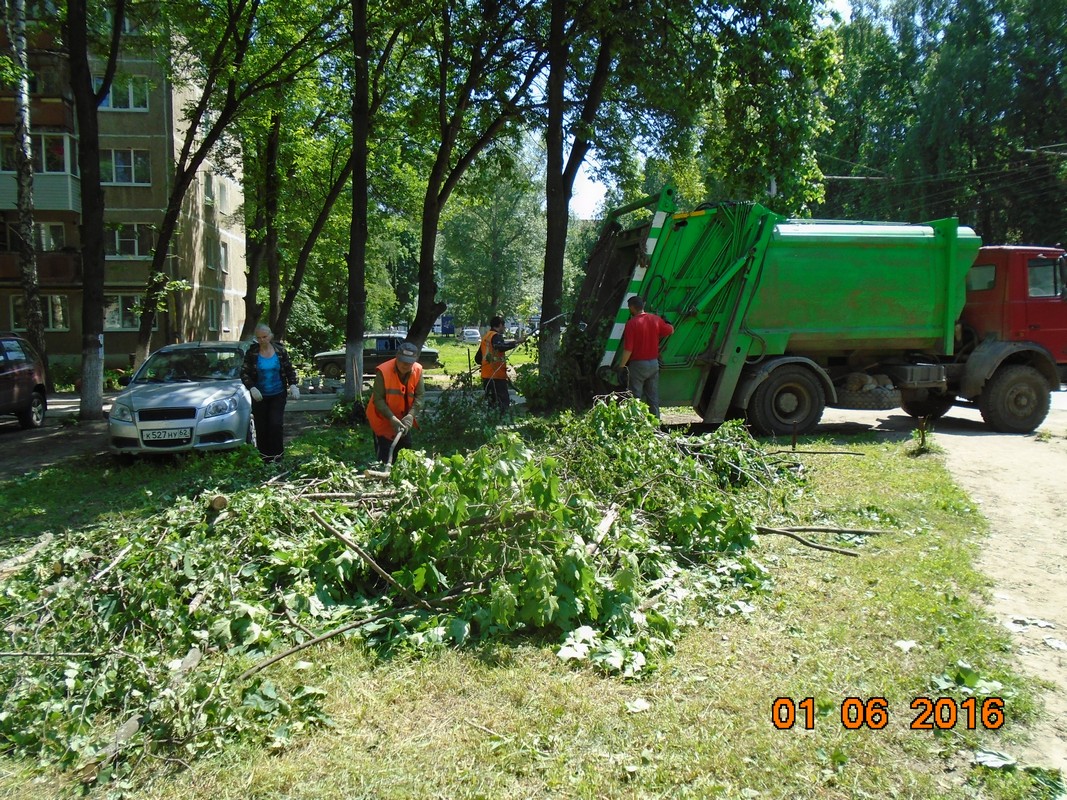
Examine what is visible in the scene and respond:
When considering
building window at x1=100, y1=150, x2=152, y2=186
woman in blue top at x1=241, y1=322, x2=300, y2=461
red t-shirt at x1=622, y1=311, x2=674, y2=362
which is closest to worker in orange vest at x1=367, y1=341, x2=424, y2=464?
woman in blue top at x1=241, y1=322, x2=300, y2=461

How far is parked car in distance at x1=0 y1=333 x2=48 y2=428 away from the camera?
13.9 meters

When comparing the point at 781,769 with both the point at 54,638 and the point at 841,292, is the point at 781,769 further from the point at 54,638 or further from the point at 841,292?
the point at 841,292

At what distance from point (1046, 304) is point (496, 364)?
8046 millimetres

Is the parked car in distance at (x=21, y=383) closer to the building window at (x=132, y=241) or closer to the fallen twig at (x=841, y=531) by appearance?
the fallen twig at (x=841, y=531)

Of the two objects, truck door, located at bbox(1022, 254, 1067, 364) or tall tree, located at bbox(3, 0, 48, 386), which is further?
tall tree, located at bbox(3, 0, 48, 386)

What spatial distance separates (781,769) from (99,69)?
35819 millimetres

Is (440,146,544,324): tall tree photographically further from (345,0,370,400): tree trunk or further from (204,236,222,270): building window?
(345,0,370,400): tree trunk

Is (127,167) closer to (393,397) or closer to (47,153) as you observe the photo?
(47,153)

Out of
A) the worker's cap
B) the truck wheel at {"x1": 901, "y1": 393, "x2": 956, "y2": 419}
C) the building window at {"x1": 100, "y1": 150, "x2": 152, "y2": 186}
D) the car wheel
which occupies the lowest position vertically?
→ the car wheel

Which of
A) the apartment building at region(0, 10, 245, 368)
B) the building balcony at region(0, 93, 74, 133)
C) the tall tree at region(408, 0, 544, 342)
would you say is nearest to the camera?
the tall tree at region(408, 0, 544, 342)

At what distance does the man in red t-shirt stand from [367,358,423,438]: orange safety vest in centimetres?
340

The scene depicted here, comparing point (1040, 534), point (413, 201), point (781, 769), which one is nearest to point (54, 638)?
point (781, 769)

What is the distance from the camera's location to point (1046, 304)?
12.0m

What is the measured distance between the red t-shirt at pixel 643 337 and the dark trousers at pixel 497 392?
6.71 ft
